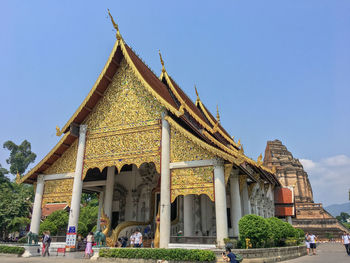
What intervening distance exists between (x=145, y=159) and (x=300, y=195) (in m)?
27.3

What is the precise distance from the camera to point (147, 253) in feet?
26.8

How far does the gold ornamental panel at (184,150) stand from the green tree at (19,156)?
123 ft

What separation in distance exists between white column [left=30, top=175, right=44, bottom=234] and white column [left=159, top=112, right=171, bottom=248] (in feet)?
17.6

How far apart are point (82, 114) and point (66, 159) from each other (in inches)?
76.5

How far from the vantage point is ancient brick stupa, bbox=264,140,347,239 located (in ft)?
82.8

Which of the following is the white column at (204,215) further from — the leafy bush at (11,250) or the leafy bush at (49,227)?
the leafy bush at (49,227)

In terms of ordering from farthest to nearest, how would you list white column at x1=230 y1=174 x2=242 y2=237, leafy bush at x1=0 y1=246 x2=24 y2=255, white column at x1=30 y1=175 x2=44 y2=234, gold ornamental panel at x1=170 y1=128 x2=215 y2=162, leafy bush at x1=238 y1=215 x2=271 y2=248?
1. white column at x1=30 y1=175 x2=44 y2=234
2. white column at x1=230 y1=174 x2=242 y2=237
3. leafy bush at x1=0 y1=246 x2=24 y2=255
4. gold ornamental panel at x1=170 y1=128 x2=215 y2=162
5. leafy bush at x1=238 y1=215 x2=271 y2=248

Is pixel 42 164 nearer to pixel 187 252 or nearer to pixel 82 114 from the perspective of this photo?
pixel 82 114

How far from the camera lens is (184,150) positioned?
9.82 m

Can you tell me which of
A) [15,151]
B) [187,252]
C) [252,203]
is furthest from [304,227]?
[15,151]

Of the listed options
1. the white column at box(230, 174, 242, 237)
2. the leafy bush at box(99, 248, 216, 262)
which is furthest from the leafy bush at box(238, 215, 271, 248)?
the white column at box(230, 174, 242, 237)

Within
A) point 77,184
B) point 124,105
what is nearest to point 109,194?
point 77,184

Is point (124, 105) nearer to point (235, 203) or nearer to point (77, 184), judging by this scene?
point (77, 184)

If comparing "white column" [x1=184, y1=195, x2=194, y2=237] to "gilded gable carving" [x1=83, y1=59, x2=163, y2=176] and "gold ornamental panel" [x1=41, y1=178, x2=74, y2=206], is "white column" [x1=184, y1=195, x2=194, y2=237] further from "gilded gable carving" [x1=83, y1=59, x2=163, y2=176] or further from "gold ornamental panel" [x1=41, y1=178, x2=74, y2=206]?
"gold ornamental panel" [x1=41, y1=178, x2=74, y2=206]
